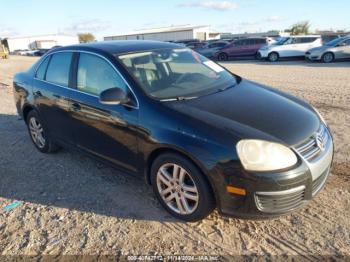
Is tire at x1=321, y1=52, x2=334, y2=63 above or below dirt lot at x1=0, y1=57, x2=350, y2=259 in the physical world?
below

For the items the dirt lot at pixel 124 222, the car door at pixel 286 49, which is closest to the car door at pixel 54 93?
the dirt lot at pixel 124 222

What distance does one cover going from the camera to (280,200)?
109 inches

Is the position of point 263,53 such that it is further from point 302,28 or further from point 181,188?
point 302,28

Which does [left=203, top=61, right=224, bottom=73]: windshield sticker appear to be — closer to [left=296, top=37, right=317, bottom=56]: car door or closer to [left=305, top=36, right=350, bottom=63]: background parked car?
[left=305, top=36, right=350, bottom=63]: background parked car

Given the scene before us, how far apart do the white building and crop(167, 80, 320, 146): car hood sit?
265 ft

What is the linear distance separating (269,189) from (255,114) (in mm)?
805

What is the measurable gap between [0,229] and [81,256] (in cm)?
108

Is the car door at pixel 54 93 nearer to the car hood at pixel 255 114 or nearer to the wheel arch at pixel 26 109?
the wheel arch at pixel 26 109

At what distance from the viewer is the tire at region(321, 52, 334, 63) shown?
17.3m

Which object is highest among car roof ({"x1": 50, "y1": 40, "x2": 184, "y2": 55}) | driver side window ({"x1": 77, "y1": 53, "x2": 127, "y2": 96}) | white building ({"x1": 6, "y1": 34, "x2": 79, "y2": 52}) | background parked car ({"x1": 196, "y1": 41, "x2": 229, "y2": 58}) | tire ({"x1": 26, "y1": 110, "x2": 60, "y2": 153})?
car roof ({"x1": 50, "y1": 40, "x2": 184, "y2": 55})

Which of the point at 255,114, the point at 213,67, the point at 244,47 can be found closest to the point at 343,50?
the point at 244,47

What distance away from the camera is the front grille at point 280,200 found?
273 cm

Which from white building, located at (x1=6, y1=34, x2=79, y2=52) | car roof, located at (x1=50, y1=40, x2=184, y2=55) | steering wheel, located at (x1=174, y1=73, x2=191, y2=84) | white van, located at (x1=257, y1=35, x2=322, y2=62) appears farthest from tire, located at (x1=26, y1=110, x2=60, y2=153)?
white building, located at (x1=6, y1=34, x2=79, y2=52)

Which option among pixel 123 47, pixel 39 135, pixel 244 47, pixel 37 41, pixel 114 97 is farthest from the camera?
pixel 37 41
